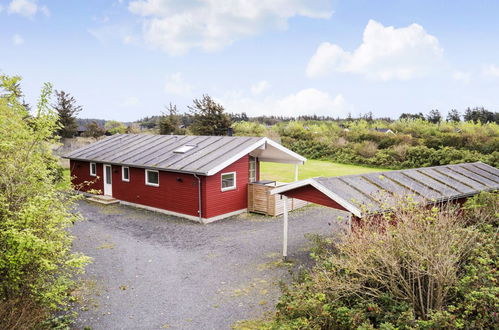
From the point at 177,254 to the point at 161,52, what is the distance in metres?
25.3

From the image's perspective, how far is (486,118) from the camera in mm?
63281

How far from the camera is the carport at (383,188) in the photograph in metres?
9.07

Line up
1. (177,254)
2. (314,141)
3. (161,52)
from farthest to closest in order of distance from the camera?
1. (314,141)
2. (161,52)
3. (177,254)

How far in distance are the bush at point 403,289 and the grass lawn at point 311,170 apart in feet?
61.7

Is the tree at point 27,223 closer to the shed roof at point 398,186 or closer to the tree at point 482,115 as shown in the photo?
the shed roof at point 398,186

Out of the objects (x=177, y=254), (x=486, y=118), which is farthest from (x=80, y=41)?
(x=486, y=118)

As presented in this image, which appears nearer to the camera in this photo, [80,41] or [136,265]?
[136,265]

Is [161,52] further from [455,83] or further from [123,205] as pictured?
[455,83]

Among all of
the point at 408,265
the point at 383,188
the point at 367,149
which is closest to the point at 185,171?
the point at 383,188

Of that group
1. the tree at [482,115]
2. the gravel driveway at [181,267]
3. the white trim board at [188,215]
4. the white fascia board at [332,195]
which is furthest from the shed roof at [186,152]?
the tree at [482,115]

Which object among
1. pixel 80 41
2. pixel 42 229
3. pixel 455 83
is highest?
pixel 80 41

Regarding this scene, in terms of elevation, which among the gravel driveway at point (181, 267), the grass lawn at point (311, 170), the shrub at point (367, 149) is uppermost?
the shrub at point (367, 149)

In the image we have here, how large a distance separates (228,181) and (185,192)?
2.12m

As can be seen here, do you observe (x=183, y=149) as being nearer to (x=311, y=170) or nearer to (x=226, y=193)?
(x=226, y=193)
